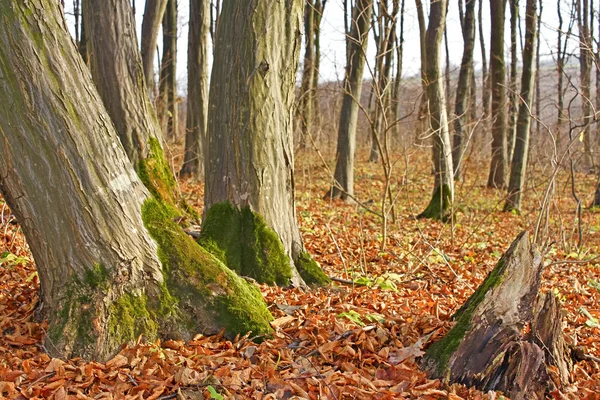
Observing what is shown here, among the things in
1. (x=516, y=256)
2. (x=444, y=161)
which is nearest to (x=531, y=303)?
(x=516, y=256)

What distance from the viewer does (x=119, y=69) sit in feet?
20.7

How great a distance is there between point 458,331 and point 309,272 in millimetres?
1822

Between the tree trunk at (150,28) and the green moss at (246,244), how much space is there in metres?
4.62

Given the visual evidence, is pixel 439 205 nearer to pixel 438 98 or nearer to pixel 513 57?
pixel 438 98

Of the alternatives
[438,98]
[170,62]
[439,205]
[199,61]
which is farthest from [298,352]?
[170,62]

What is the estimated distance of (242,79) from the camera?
15.3 feet

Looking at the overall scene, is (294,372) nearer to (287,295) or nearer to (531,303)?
(287,295)

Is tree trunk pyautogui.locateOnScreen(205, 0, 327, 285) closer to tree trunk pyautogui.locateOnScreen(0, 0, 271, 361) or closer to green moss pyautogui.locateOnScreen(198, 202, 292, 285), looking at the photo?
green moss pyautogui.locateOnScreen(198, 202, 292, 285)

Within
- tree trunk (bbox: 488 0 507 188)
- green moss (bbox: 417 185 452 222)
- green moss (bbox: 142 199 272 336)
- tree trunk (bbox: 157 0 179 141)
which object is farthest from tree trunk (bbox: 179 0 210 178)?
green moss (bbox: 142 199 272 336)

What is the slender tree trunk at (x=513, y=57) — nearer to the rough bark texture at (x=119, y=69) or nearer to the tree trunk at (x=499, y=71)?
the tree trunk at (x=499, y=71)

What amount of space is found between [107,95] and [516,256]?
476 cm

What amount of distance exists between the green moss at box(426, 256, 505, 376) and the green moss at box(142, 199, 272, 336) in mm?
1082

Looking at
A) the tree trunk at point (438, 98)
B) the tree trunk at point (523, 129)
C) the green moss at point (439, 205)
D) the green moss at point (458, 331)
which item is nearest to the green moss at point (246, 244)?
the green moss at point (458, 331)

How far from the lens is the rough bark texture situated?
6285 mm
